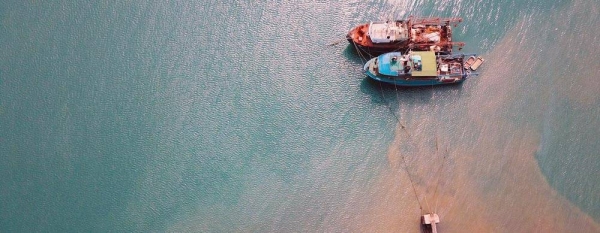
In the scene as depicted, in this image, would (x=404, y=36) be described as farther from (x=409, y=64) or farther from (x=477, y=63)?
(x=477, y=63)

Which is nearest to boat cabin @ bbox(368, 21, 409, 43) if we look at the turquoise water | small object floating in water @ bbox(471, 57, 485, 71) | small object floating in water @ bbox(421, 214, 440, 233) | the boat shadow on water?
the boat shadow on water

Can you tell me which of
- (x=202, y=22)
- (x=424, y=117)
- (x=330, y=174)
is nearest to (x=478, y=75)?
(x=424, y=117)

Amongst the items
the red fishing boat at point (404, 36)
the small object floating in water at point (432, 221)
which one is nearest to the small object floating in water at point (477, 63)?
the red fishing boat at point (404, 36)

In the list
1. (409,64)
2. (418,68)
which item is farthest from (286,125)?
(418,68)

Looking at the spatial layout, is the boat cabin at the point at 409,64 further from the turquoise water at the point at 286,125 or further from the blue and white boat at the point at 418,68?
the turquoise water at the point at 286,125

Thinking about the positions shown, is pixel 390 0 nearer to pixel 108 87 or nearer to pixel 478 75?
pixel 478 75

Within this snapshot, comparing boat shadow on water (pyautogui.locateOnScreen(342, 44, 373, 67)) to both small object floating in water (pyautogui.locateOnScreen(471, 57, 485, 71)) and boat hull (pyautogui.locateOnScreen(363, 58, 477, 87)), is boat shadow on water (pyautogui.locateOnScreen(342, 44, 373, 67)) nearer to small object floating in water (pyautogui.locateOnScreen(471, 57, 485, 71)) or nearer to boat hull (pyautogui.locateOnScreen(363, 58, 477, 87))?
boat hull (pyautogui.locateOnScreen(363, 58, 477, 87))
